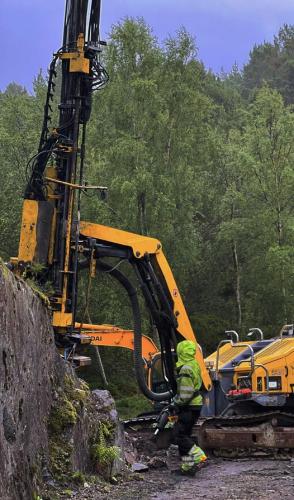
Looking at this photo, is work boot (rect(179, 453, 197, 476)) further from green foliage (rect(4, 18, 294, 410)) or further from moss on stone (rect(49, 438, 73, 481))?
green foliage (rect(4, 18, 294, 410))

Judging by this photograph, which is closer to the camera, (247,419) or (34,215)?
(34,215)

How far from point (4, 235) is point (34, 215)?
14.8 metres

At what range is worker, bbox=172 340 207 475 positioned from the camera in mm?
9141

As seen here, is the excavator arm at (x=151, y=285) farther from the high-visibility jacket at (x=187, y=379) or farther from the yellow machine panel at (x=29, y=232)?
the high-visibility jacket at (x=187, y=379)

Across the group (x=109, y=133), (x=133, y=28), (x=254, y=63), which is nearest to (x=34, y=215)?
(x=109, y=133)

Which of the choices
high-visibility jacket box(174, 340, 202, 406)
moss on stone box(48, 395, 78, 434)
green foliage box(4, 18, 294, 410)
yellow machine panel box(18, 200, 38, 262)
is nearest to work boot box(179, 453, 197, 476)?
high-visibility jacket box(174, 340, 202, 406)

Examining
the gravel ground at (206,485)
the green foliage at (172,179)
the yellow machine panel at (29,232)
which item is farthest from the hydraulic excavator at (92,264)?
the green foliage at (172,179)

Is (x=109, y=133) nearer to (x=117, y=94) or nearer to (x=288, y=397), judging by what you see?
(x=117, y=94)

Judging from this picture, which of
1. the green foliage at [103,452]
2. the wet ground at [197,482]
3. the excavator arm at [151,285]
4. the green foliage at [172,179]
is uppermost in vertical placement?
the green foliage at [172,179]

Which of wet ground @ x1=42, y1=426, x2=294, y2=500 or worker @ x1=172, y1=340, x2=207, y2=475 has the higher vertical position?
worker @ x1=172, y1=340, x2=207, y2=475

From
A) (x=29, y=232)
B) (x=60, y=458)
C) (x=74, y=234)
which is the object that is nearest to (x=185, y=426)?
(x=60, y=458)

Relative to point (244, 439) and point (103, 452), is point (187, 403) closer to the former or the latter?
point (103, 452)

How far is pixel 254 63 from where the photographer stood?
7038 cm

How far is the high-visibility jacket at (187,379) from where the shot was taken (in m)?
9.21
